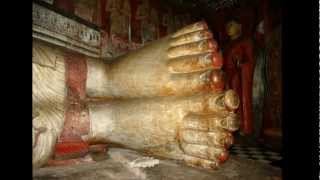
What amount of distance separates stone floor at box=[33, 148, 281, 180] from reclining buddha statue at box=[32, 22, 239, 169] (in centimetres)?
7

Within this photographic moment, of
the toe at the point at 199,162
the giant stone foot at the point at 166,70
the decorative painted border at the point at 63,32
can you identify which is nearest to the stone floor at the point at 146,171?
the toe at the point at 199,162

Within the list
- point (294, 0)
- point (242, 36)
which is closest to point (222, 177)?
point (294, 0)

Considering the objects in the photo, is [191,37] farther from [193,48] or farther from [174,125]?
[174,125]

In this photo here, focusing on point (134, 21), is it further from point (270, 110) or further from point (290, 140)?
point (290, 140)

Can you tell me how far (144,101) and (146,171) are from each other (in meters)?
0.47

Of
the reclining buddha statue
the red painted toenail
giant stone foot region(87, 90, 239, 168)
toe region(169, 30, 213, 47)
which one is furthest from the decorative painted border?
the red painted toenail

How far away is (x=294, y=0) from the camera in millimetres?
1270

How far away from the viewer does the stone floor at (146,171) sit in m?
1.52

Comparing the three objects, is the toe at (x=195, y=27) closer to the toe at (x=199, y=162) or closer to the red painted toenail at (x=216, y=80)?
the red painted toenail at (x=216, y=80)

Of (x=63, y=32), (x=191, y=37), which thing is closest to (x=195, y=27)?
(x=191, y=37)

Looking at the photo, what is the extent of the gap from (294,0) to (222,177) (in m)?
0.99

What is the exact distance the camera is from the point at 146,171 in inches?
64.4
